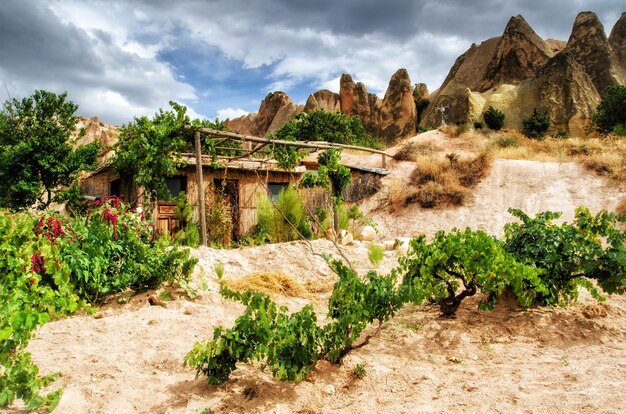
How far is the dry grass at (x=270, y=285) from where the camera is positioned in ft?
20.7

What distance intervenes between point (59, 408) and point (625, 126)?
23.1 metres

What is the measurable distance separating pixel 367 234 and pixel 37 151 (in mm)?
9795

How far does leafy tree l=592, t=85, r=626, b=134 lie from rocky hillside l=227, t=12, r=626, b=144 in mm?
2683

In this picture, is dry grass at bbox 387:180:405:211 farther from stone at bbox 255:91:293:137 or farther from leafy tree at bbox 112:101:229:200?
stone at bbox 255:91:293:137

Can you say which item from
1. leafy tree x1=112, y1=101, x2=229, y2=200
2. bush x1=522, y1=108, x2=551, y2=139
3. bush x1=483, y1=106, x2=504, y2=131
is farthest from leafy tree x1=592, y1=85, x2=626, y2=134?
leafy tree x1=112, y1=101, x2=229, y2=200

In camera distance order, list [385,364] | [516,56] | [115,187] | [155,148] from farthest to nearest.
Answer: [516,56]
[115,187]
[155,148]
[385,364]

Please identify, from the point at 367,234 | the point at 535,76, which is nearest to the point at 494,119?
the point at 535,76

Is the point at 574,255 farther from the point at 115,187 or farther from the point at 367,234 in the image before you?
the point at 115,187

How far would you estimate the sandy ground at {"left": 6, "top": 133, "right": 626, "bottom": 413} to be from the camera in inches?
109

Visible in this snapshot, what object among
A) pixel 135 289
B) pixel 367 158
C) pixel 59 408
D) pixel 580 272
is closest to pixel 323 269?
pixel 135 289

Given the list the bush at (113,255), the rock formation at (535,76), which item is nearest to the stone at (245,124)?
the rock formation at (535,76)

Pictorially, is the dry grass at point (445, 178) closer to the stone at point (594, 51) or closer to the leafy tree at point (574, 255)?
the leafy tree at point (574, 255)

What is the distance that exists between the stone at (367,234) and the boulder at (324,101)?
27522 millimetres

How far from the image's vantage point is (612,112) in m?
21.0
